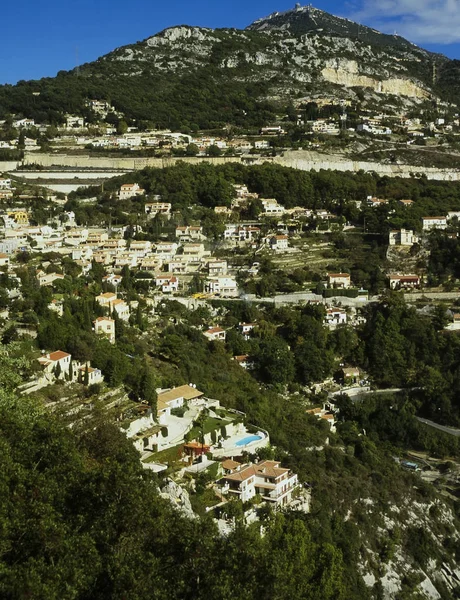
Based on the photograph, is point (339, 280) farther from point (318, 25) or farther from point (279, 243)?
point (318, 25)

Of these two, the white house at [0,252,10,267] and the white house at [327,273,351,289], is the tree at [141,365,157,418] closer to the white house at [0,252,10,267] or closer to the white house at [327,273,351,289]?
the white house at [0,252,10,267]

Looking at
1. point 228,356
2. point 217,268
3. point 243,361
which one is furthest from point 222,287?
point 228,356

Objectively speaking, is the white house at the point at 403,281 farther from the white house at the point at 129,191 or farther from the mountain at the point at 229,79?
the mountain at the point at 229,79

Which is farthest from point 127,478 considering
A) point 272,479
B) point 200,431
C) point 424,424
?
point 424,424

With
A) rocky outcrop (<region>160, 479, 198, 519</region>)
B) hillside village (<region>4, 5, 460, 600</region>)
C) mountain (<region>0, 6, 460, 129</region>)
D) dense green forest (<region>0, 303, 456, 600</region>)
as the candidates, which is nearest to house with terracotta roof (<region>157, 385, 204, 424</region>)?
hillside village (<region>4, 5, 460, 600</region>)

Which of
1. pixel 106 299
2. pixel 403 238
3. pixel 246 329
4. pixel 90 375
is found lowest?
pixel 246 329
